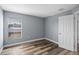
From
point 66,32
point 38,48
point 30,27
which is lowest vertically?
point 38,48

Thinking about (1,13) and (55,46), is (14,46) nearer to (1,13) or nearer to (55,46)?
(1,13)

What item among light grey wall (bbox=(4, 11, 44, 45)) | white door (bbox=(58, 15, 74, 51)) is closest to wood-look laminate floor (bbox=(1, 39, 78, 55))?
light grey wall (bbox=(4, 11, 44, 45))

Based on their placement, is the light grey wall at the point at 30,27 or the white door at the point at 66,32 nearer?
the light grey wall at the point at 30,27

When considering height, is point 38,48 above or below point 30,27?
below

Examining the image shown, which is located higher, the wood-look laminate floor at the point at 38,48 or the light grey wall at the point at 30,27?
the light grey wall at the point at 30,27

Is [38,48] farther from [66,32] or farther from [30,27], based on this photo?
[66,32]

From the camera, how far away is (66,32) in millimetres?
1895

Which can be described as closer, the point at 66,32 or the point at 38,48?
the point at 38,48

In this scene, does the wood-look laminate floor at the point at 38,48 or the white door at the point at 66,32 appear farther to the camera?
the white door at the point at 66,32

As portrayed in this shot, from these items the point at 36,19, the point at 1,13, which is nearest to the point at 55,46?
the point at 36,19

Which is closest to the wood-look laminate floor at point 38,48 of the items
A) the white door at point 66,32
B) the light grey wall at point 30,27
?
the light grey wall at point 30,27

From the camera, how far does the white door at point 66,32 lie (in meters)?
1.72

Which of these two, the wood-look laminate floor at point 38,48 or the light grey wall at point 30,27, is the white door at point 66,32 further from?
the light grey wall at point 30,27

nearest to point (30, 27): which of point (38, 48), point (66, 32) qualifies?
point (38, 48)
